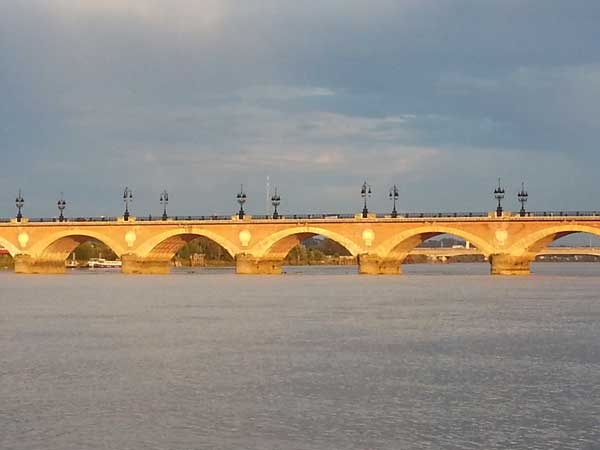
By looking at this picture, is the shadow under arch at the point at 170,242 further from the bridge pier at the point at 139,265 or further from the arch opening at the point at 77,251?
the arch opening at the point at 77,251

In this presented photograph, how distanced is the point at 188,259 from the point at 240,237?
6477cm

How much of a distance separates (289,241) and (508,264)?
22094 mm

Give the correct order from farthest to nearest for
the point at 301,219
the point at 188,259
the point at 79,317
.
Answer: the point at 188,259
the point at 301,219
the point at 79,317

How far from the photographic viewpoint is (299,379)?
927 inches

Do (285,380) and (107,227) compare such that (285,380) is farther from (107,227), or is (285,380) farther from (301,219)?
(107,227)

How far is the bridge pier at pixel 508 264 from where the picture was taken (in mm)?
81938

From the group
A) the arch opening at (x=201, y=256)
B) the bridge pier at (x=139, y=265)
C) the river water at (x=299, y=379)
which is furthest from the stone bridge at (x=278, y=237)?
the arch opening at (x=201, y=256)

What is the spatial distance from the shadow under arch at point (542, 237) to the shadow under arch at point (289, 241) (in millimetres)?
14823

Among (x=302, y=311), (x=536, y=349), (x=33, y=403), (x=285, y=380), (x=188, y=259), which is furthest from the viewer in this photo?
(x=188, y=259)

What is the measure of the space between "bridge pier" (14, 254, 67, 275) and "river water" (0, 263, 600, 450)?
55877 mm

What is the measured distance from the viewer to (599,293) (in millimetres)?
61000

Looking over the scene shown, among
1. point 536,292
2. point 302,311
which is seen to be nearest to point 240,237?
point 536,292

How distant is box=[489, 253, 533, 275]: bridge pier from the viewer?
8194 cm

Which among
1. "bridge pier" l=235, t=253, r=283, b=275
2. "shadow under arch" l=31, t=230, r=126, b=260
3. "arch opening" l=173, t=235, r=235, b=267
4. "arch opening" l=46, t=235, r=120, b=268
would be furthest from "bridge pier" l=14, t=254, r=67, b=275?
"arch opening" l=173, t=235, r=235, b=267
